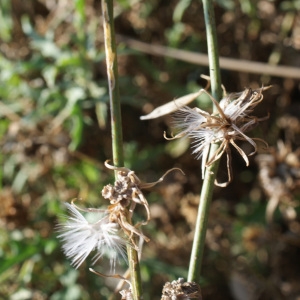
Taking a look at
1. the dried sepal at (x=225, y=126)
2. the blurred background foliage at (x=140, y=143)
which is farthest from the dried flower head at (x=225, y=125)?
the blurred background foliage at (x=140, y=143)

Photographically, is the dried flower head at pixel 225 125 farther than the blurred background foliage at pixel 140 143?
No

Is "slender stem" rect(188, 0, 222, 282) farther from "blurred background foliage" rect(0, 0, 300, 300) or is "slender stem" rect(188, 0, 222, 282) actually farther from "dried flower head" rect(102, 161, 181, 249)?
"blurred background foliage" rect(0, 0, 300, 300)

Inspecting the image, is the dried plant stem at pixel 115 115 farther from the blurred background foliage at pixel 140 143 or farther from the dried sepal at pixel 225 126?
the blurred background foliage at pixel 140 143

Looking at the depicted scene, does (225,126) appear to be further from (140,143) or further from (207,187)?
(140,143)

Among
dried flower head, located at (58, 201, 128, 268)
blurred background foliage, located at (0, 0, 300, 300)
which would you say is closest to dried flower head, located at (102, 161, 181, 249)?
dried flower head, located at (58, 201, 128, 268)

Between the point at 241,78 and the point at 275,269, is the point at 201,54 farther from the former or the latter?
the point at 275,269

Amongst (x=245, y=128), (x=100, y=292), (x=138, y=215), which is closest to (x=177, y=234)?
(x=138, y=215)

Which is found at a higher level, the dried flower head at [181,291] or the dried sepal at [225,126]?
→ the dried sepal at [225,126]

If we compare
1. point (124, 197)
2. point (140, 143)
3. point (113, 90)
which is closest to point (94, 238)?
point (124, 197)
